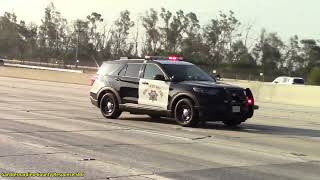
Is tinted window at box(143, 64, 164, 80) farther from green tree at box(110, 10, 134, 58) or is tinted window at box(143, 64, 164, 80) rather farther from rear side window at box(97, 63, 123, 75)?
green tree at box(110, 10, 134, 58)

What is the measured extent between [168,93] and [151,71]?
1095 mm

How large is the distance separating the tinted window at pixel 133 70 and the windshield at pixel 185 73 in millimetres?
969

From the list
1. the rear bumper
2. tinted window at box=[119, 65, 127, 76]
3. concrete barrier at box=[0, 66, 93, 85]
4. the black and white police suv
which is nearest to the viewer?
the rear bumper

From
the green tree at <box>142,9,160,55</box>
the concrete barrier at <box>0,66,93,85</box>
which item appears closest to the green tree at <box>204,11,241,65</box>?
the green tree at <box>142,9,160,55</box>

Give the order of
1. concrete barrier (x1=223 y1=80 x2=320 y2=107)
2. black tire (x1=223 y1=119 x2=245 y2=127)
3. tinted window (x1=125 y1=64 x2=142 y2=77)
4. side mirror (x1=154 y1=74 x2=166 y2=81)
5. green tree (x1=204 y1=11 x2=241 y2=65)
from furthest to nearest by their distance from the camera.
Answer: green tree (x1=204 y1=11 x2=241 y2=65)
concrete barrier (x1=223 y1=80 x2=320 y2=107)
tinted window (x1=125 y1=64 x2=142 y2=77)
side mirror (x1=154 y1=74 x2=166 y2=81)
black tire (x1=223 y1=119 x2=245 y2=127)

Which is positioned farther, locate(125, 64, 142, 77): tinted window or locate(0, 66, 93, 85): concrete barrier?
locate(0, 66, 93, 85): concrete barrier

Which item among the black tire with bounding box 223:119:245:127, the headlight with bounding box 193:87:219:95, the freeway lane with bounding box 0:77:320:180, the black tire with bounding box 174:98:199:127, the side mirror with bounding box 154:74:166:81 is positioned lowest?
the freeway lane with bounding box 0:77:320:180

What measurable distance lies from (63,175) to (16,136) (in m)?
4.05

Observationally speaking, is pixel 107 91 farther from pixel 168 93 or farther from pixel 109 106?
pixel 168 93

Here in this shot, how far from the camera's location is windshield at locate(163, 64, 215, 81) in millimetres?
16141

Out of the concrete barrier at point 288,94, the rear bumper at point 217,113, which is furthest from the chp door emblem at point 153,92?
the concrete barrier at point 288,94

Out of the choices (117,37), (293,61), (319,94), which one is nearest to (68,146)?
(319,94)

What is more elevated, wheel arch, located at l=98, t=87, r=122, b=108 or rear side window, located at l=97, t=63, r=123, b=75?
rear side window, located at l=97, t=63, r=123, b=75

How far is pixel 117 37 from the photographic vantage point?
123 meters
